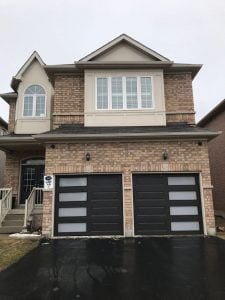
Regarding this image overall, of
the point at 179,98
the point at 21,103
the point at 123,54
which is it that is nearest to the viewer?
the point at 179,98

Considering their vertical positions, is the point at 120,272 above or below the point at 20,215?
below

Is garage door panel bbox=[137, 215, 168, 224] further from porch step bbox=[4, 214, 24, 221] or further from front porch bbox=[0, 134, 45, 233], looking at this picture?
porch step bbox=[4, 214, 24, 221]

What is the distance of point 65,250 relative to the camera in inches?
280

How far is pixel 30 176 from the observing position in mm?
13133

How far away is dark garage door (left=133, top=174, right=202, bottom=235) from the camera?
9219 mm

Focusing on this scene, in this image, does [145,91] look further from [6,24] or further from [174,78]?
[6,24]

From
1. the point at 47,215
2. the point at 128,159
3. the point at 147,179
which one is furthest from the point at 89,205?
the point at 147,179

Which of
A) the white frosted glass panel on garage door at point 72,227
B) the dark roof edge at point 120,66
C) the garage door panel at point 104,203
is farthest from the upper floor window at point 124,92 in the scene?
the white frosted glass panel on garage door at point 72,227

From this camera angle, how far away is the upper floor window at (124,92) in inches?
437

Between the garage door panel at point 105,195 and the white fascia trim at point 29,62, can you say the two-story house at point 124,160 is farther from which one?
the white fascia trim at point 29,62

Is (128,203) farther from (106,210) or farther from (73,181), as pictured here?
(73,181)

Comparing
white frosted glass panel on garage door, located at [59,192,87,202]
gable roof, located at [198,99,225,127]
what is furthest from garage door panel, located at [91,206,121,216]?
gable roof, located at [198,99,225,127]

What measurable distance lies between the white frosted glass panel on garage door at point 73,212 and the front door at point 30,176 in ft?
13.9

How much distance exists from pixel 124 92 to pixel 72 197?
16.6 feet
